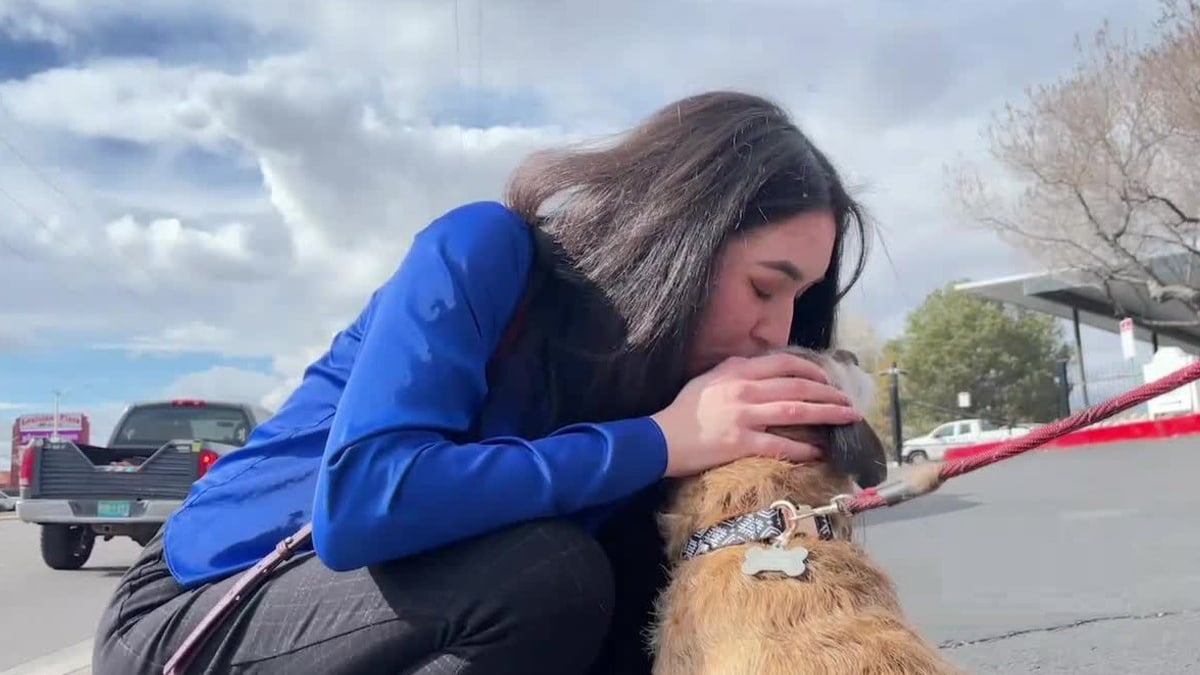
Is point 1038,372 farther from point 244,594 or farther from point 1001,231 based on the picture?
point 244,594

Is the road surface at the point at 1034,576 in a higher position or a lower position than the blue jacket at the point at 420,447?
lower

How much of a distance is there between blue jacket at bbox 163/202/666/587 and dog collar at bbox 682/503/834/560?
0.14 meters

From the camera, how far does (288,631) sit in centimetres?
182

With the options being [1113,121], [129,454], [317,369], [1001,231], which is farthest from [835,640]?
[1001,231]

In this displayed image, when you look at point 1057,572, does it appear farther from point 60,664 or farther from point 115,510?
point 115,510

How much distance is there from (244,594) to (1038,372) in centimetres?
5901

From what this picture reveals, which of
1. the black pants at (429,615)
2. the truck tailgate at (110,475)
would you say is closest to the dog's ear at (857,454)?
the black pants at (429,615)

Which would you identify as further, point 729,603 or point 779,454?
point 779,454

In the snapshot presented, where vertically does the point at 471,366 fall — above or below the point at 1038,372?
below

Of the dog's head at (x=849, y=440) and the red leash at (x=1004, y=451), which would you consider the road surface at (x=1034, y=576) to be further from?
the red leash at (x=1004, y=451)

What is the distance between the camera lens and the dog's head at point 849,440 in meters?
1.86

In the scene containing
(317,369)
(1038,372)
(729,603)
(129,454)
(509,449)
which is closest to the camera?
(729,603)

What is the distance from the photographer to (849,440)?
1854mm

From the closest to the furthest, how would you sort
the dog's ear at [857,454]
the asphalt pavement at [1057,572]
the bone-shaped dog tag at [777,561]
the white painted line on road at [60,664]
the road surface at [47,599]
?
the bone-shaped dog tag at [777,561], the dog's ear at [857,454], the asphalt pavement at [1057,572], the white painted line on road at [60,664], the road surface at [47,599]
